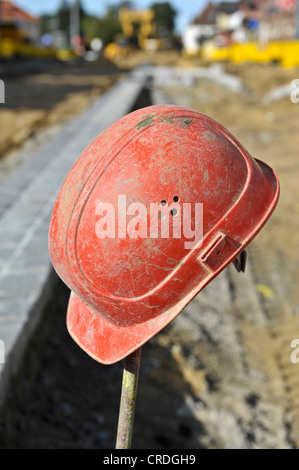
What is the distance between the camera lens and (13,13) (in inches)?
2442

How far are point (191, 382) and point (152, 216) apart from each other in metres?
1.98

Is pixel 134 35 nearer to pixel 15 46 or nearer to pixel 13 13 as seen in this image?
pixel 13 13

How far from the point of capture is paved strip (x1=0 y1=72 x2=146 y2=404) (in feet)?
8.25

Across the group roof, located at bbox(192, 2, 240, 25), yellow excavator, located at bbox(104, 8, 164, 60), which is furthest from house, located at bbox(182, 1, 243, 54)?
yellow excavator, located at bbox(104, 8, 164, 60)

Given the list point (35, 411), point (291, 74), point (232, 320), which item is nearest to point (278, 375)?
point (232, 320)

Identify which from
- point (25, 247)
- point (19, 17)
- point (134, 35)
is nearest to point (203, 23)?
point (134, 35)

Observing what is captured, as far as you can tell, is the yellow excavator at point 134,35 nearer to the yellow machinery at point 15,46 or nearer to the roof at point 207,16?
the yellow machinery at point 15,46

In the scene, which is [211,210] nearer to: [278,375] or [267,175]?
[267,175]

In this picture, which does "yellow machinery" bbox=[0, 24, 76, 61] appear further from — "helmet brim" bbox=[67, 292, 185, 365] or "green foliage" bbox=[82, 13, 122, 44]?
"helmet brim" bbox=[67, 292, 185, 365]

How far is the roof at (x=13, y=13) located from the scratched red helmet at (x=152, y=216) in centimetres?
6360

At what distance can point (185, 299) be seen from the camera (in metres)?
1.56

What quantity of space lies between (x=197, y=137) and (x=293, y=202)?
512 cm

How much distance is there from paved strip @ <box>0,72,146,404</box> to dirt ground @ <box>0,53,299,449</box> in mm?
201

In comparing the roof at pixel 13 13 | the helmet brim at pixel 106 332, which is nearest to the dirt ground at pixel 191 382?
the helmet brim at pixel 106 332
